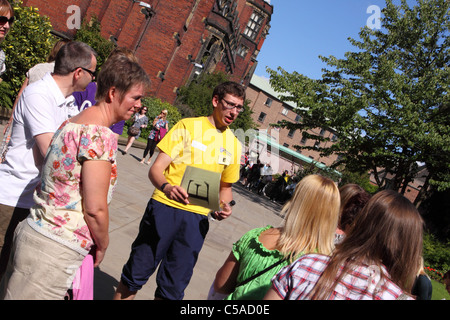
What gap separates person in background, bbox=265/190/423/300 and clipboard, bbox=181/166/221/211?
1167 mm

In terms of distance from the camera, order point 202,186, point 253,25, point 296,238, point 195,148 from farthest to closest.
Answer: point 253,25
point 195,148
point 202,186
point 296,238

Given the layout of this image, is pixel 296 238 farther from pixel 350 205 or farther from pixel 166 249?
pixel 350 205

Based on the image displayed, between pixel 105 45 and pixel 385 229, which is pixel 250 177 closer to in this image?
pixel 105 45

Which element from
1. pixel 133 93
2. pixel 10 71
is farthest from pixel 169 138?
pixel 10 71

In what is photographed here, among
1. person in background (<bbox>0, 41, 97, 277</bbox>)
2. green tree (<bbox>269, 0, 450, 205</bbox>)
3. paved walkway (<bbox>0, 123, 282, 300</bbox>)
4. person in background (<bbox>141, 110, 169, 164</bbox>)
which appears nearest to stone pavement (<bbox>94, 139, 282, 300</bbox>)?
paved walkway (<bbox>0, 123, 282, 300</bbox>)

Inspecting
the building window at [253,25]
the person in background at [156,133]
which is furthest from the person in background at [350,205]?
the building window at [253,25]

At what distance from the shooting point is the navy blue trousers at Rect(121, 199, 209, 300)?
119 inches

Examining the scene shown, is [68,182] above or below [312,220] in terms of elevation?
below

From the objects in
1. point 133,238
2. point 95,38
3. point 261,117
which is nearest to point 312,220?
point 133,238

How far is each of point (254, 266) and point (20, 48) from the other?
36.7 feet

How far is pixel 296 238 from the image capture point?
89.9 inches

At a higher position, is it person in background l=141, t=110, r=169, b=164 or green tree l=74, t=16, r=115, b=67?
green tree l=74, t=16, r=115, b=67

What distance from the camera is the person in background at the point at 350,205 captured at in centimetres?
339

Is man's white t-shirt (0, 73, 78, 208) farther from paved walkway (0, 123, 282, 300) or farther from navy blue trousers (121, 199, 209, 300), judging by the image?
paved walkway (0, 123, 282, 300)
